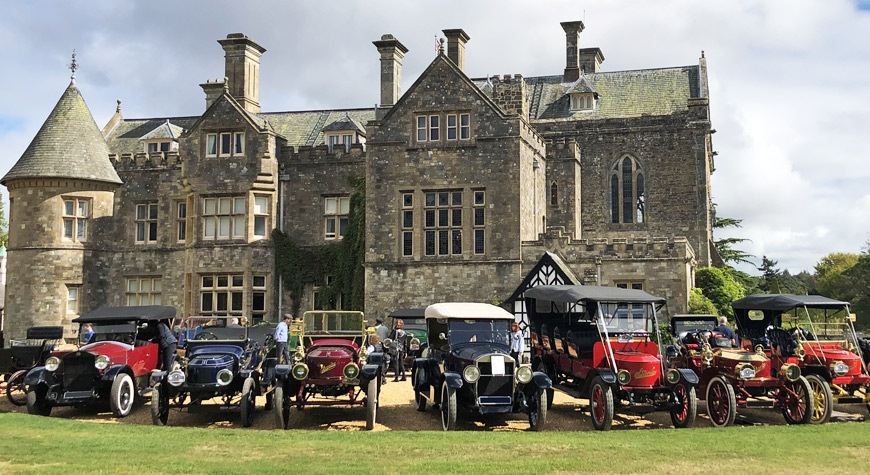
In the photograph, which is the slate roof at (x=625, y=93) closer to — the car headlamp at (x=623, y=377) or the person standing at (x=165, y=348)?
the person standing at (x=165, y=348)

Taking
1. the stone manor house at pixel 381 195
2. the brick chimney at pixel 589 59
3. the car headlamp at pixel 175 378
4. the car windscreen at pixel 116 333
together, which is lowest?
the car headlamp at pixel 175 378

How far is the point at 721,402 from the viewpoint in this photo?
15227 millimetres

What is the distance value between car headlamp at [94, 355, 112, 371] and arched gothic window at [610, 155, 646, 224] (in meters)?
26.9

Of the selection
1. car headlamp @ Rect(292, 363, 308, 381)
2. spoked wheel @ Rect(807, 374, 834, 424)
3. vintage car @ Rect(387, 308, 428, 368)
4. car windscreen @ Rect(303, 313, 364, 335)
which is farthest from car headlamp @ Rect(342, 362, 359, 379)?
spoked wheel @ Rect(807, 374, 834, 424)

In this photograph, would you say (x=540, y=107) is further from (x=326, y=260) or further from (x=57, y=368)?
(x=57, y=368)

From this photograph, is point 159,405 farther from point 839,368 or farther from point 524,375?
point 839,368

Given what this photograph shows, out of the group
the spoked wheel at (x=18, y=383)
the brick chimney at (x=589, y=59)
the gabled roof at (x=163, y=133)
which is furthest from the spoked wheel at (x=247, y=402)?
the brick chimney at (x=589, y=59)

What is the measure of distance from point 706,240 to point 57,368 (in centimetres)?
2760

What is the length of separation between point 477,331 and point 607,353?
251 centimetres

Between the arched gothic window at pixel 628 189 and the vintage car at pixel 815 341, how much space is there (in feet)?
63.9

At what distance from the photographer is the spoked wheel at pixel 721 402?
14812 mm

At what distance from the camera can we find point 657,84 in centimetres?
4050

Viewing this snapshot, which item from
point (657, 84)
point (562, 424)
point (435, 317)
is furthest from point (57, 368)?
point (657, 84)

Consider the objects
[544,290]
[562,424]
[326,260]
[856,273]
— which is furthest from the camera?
[856,273]
